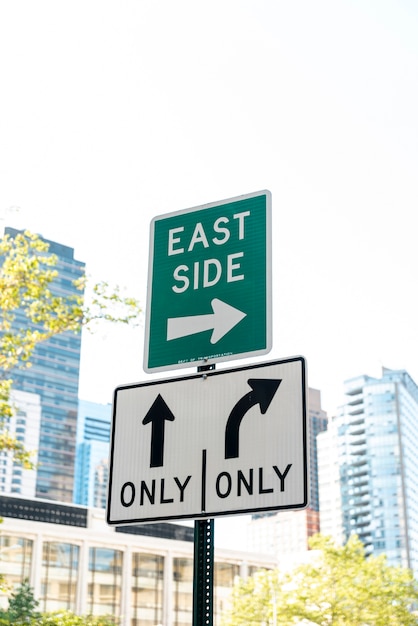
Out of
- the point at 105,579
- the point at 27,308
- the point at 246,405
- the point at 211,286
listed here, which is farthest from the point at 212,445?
the point at 105,579

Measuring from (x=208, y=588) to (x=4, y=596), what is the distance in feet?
220

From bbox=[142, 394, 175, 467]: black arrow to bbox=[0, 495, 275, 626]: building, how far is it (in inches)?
2588

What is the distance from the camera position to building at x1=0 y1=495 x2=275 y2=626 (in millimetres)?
71000

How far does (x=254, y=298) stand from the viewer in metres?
3.99

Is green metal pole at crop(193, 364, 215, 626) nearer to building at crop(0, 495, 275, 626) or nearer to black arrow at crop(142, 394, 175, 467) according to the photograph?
black arrow at crop(142, 394, 175, 467)

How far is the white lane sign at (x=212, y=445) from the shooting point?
352cm

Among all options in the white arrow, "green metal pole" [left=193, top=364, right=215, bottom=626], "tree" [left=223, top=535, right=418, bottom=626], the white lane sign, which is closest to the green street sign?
the white arrow

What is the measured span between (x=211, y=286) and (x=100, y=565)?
251 feet

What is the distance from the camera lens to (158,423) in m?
3.88

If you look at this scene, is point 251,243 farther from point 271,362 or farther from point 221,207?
point 271,362

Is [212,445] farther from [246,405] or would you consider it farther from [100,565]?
[100,565]

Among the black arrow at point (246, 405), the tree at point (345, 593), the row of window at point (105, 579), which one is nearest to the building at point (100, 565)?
the row of window at point (105, 579)

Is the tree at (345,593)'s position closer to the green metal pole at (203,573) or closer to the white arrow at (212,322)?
the white arrow at (212,322)

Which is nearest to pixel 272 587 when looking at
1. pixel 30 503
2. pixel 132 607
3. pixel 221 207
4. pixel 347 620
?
pixel 347 620
